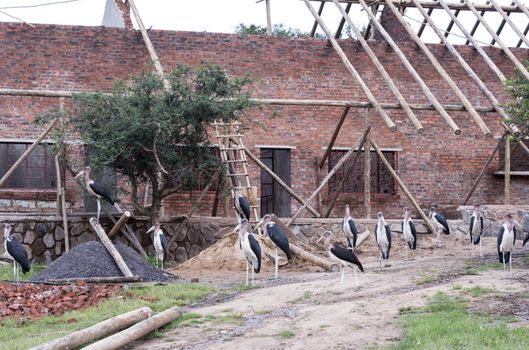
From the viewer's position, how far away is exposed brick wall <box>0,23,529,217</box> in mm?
22125

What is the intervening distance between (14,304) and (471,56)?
1633cm

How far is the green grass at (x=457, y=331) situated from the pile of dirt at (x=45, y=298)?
14.4ft

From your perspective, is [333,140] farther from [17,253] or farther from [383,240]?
[17,253]

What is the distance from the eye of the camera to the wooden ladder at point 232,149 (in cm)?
1914

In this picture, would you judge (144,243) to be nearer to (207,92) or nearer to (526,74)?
(207,92)

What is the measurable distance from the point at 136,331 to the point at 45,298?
127 inches

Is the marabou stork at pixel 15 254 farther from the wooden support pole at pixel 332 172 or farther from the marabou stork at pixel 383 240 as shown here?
the marabou stork at pixel 383 240

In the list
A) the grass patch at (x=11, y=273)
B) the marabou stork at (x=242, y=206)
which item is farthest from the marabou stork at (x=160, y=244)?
the grass patch at (x=11, y=273)

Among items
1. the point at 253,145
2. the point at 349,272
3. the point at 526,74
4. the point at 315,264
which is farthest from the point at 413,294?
the point at 253,145

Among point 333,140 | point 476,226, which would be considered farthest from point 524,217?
point 333,140

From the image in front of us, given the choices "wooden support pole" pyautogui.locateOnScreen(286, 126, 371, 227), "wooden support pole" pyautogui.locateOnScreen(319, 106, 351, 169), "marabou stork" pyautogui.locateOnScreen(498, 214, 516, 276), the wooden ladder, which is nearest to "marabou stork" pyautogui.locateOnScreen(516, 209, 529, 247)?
"wooden support pole" pyautogui.locateOnScreen(286, 126, 371, 227)

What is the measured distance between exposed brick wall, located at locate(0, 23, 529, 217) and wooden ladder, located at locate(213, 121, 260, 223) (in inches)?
56.1

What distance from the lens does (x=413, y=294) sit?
11883 mm

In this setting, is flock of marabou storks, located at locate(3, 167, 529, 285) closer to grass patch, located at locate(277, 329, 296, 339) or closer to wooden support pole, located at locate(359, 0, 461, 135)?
wooden support pole, located at locate(359, 0, 461, 135)
